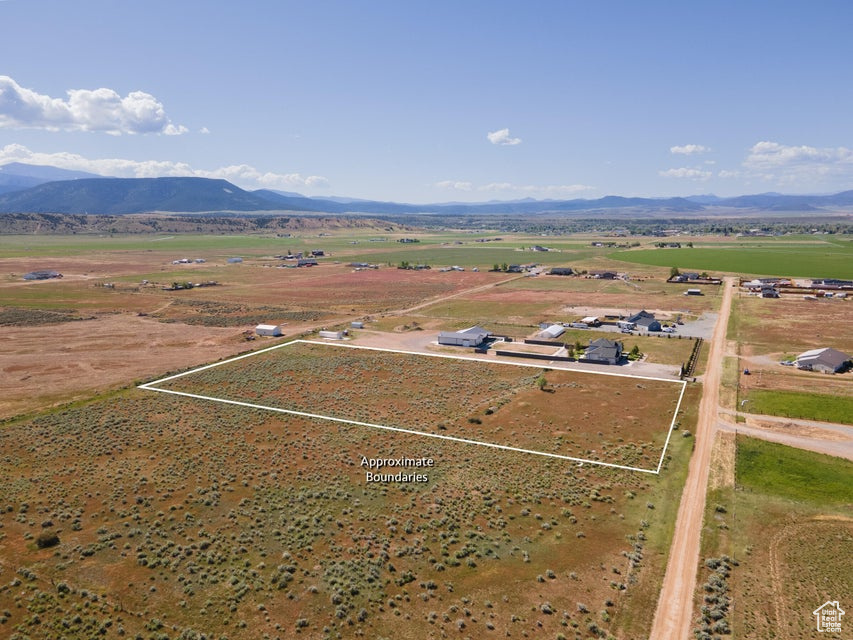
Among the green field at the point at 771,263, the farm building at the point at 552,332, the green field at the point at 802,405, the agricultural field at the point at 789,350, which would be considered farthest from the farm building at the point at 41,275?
the green field at the point at 771,263

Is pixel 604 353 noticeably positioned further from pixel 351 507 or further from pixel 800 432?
pixel 351 507

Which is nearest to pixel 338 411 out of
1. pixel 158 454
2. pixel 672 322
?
pixel 158 454

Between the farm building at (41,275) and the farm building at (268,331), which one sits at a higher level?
the farm building at (41,275)

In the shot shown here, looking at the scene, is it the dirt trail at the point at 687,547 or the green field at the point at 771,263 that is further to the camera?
the green field at the point at 771,263

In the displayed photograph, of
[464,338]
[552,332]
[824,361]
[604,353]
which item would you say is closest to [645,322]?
[552,332]

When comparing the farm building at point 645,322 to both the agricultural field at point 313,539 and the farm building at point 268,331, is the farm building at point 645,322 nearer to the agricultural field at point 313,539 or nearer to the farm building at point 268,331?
the agricultural field at point 313,539

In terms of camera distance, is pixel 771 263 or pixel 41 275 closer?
pixel 41 275
